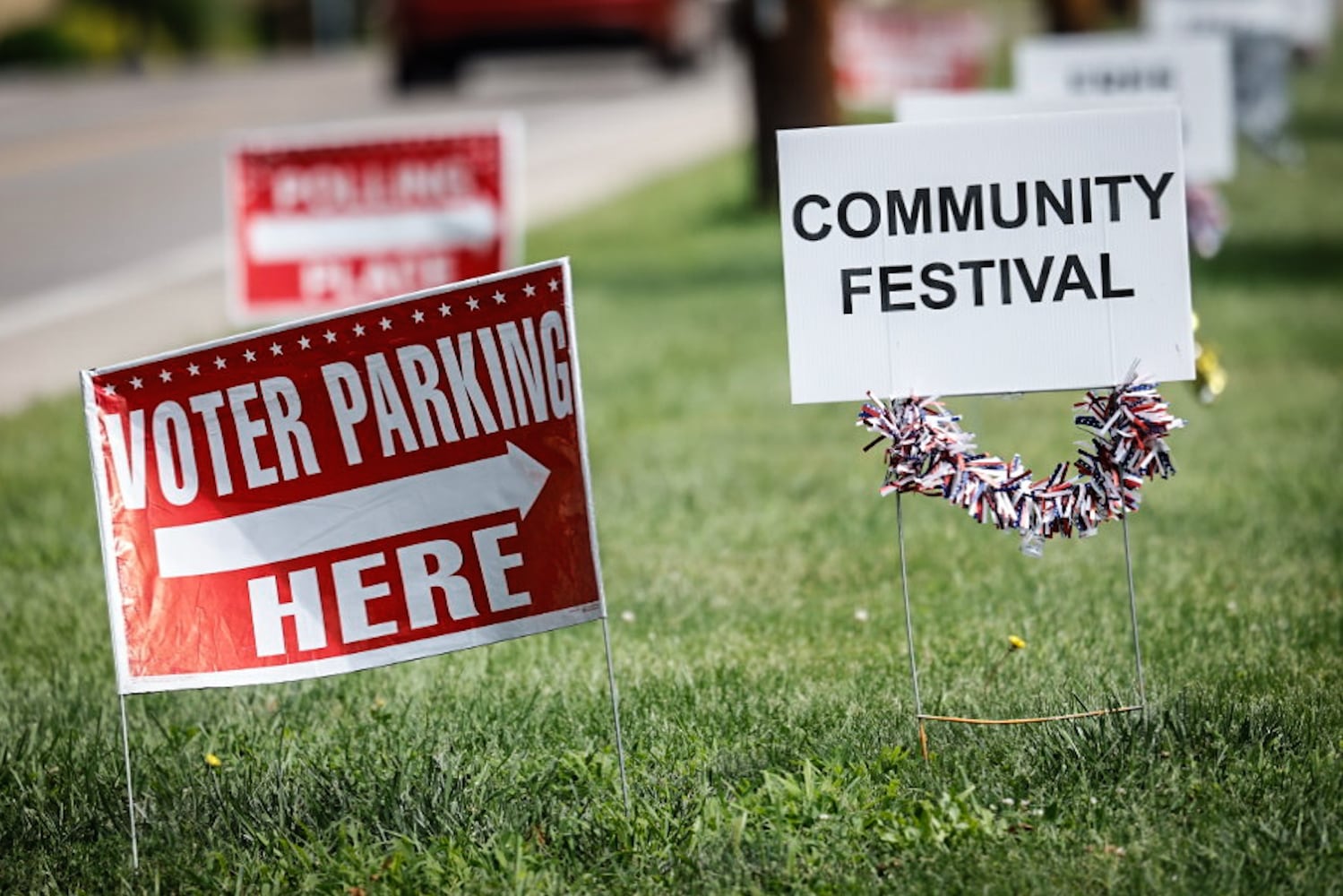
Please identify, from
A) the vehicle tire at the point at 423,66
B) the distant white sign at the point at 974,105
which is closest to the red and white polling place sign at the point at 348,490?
the distant white sign at the point at 974,105

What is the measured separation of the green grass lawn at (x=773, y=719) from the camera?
12.7 ft

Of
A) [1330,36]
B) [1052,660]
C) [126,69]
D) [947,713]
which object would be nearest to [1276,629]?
[1052,660]

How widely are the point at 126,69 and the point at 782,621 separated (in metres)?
33.6

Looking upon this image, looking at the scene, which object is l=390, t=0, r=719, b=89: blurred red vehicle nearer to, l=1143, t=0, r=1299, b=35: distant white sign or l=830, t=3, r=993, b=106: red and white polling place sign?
l=830, t=3, r=993, b=106: red and white polling place sign

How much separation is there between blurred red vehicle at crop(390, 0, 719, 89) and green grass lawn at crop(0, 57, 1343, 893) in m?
18.3

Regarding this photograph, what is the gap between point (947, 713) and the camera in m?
4.65

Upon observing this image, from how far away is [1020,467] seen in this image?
425 centimetres

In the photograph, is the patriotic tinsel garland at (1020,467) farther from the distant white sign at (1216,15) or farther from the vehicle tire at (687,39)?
the vehicle tire at (687,39)

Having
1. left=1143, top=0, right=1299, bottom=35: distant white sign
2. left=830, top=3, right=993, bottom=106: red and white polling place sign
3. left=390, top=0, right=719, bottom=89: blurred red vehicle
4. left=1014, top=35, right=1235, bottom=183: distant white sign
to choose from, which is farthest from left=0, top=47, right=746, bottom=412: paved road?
left=1143, top=0, right=1299, bottom=35: distant white sign

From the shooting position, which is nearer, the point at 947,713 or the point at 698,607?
the point at 947,713

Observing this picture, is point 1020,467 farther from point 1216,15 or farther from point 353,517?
point 1216,15

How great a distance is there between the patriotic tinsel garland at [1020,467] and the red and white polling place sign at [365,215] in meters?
4.58

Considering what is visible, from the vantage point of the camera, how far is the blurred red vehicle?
2567 centimetres

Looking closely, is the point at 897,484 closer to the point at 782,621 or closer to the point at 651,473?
the point at 782,621
